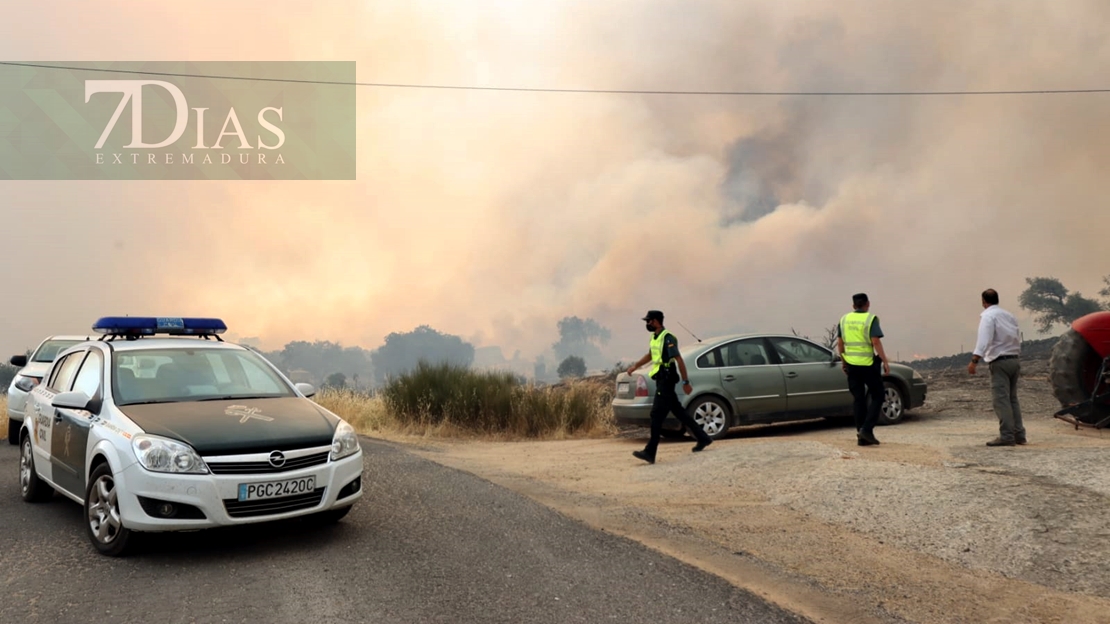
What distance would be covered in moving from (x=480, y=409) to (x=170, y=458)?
11346 millimetres

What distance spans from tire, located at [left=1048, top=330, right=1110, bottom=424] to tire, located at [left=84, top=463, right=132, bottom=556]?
11721 mm

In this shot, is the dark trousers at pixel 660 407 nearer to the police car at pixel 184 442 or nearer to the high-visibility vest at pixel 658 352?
the high-visibility vest at pixel 658 352

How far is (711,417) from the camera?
12414 mm

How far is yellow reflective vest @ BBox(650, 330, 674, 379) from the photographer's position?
1030 cm

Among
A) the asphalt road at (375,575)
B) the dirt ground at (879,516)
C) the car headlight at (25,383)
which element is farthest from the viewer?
the car headlight at (25,383)

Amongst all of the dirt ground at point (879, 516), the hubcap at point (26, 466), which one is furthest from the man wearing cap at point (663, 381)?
the hubcap at point (26, 466)

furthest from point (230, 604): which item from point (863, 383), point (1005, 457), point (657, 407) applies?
point (863, 383)

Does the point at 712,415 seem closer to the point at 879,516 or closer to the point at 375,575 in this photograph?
the point at 879,516

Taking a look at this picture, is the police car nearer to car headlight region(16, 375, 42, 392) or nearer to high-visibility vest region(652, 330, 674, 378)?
high-visibility vest region(652, 330, 674, 378)

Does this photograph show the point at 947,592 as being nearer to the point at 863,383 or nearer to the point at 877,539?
the point at 877,539

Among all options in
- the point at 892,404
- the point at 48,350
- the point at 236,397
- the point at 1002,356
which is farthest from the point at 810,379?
the point at 48,350

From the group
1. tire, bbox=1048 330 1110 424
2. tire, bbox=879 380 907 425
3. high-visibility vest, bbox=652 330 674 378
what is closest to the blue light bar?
high-visibility vest, bbox=652 330 674 378

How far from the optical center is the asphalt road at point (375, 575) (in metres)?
4.60

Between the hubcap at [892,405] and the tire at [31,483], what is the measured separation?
38.3 feet
